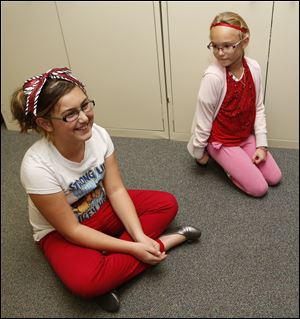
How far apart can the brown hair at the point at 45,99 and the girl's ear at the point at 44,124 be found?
0.04ft

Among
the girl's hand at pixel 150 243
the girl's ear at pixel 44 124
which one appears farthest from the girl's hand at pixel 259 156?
the girl's ear at pixel 44 124

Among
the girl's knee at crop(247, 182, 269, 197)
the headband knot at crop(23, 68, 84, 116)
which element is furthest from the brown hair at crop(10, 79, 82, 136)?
the girl's knee at crop(247, 182, 269, 197)

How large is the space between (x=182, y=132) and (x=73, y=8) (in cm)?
83

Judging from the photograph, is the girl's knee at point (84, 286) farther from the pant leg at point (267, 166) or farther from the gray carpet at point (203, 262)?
the pant leg at point (267, 166)

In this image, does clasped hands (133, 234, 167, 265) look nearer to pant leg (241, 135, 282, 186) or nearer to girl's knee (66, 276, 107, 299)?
girl's knee (66, 276, 107, 299)

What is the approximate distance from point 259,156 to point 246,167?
0.29 feet

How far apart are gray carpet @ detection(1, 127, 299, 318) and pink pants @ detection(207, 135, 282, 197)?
50 mm

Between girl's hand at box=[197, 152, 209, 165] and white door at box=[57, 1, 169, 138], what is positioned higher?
white door at box=[57, 1, 169, 138]

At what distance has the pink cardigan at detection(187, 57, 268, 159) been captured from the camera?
4.90 ft

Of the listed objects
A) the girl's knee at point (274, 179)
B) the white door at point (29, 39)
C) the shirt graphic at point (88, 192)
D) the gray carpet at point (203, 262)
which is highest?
the white door at point (29, 39)

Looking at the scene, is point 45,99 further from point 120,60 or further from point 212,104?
point 120,60

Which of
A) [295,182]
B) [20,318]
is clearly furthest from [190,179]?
[20,318]

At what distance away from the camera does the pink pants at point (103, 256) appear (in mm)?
1152

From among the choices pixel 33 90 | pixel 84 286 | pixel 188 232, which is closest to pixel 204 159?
pixel 188 232
